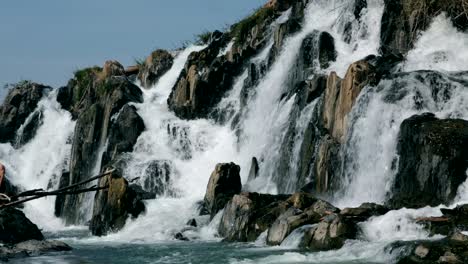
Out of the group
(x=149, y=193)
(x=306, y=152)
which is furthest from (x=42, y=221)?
(x=306, y=152)

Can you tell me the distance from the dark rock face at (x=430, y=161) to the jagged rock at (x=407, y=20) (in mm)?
11157

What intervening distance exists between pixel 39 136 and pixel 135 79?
881cm

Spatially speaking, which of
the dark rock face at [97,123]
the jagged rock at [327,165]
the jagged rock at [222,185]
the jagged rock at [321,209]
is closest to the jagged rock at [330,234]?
the jagged rock at [321,209]

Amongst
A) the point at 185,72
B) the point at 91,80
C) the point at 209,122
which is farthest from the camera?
the point at 91,80

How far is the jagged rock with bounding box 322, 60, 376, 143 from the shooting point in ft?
103

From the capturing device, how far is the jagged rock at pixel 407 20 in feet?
122

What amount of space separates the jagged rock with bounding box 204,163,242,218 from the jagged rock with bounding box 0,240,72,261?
25.2 feet

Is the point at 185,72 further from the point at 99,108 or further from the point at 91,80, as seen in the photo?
the point at 91,80

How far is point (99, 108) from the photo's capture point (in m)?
53.0

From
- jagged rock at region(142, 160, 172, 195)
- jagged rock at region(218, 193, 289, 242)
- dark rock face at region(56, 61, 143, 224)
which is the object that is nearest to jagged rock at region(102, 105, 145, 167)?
dark rock face at region(56, 61, 143, 224)

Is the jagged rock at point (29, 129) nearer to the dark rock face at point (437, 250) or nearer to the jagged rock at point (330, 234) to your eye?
the jagged rock at point (330, 234)

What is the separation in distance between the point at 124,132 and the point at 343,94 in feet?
68.2

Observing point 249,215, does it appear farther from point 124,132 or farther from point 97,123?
point 97,123

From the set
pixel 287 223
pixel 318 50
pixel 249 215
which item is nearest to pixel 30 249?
pixel 249 215
